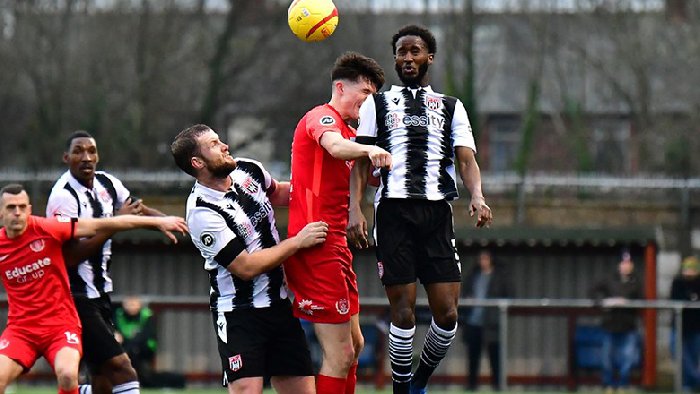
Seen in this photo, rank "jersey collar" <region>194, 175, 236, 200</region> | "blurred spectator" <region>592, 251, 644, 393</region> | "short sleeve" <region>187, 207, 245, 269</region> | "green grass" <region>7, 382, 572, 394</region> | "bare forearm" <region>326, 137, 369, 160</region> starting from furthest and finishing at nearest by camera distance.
Result: "blurred spectator" <region>592, 251, 644, 393</region>
"green grass" <region>7, 382, 572, 394</region>
"jersey collar" <region>194, 175, 236, 200</region>
"short sleeve" <region>187, 207, 245, 269</region>
"bare forearm" <region>326, 137, 369, 160</region>

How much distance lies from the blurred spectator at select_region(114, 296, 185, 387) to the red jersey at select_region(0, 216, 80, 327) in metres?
6.95

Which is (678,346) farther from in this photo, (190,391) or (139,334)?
(139,334)

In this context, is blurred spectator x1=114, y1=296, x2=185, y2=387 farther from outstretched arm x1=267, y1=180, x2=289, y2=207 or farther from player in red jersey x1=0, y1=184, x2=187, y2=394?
outstretched arm x1=267, y1=180, x2=289, y2=207

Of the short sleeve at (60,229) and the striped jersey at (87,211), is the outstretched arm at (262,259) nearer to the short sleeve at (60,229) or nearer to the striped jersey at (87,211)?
the short sleeve at (60,229)

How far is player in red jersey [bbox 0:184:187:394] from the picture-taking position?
10672 mm

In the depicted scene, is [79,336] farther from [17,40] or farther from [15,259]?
[17,40]

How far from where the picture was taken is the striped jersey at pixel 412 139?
31.9ft

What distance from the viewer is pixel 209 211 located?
30.6ft

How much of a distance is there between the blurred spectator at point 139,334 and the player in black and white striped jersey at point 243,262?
8.42 metres

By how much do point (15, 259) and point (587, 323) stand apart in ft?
Answer: 31.3

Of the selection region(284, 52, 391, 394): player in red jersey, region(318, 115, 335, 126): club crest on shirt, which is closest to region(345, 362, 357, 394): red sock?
region(284, 52, 391, 394): player in red jersey

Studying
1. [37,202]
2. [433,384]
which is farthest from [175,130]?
[433,384]

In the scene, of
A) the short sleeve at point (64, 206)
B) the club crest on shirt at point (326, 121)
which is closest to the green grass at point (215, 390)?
the short sleeve at point (64, 206)

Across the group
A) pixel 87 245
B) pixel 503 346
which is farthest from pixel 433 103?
pixel 503 346
